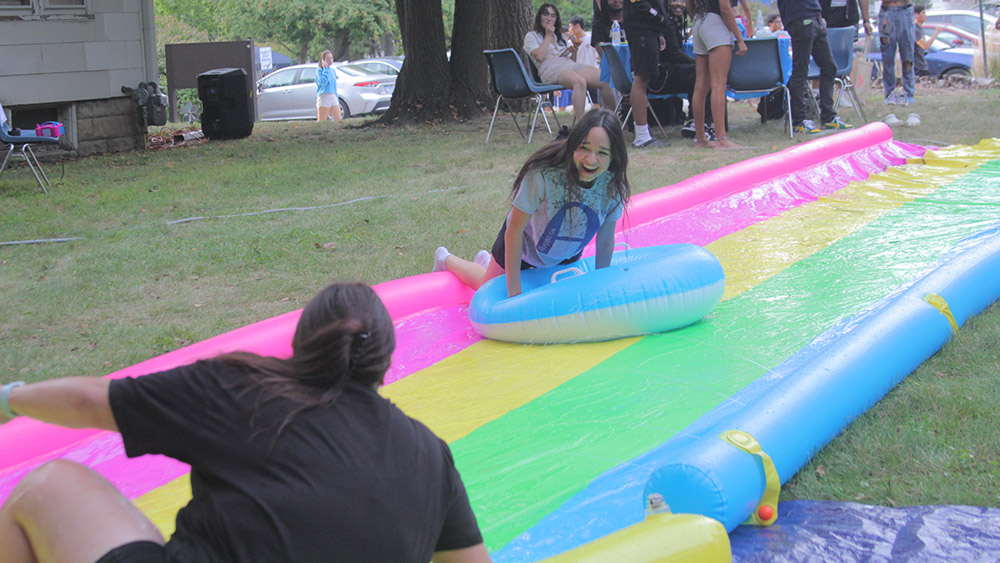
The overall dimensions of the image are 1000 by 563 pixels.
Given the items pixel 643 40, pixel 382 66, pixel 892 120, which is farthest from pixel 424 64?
pixel 382 66

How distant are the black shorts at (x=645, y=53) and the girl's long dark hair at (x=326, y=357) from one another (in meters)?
6.80

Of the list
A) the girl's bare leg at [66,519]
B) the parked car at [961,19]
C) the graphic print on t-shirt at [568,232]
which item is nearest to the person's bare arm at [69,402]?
the girl's bare leg at [66,519]

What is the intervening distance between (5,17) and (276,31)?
2637 centimetres

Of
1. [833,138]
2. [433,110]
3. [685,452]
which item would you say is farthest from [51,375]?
[433,110]

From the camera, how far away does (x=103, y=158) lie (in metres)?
9.09

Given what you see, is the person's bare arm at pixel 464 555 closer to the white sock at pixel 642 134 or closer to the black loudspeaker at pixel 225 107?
the white sock at pixel 642 134

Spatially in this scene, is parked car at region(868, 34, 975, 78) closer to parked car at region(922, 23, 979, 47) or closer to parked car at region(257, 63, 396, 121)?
parked car at region(922, 23, 979, 47)

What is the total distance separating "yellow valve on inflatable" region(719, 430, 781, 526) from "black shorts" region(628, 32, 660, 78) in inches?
244

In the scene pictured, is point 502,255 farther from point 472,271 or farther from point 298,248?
point 298,248

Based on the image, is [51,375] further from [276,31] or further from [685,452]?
[276,31]

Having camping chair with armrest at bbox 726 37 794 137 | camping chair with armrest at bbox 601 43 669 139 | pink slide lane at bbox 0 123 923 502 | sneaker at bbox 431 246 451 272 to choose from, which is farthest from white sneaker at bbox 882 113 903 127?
sneaker at bbox 431 246 451 272

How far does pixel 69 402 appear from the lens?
5.10 ft

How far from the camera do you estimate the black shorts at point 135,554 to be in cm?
149

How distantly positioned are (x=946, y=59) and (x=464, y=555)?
16.2m
